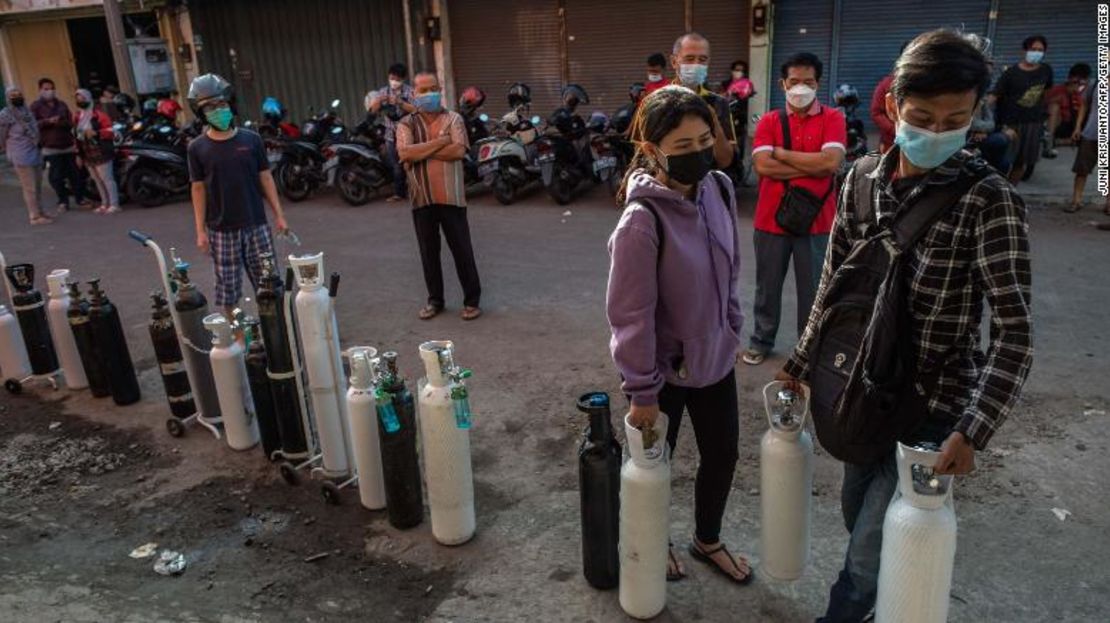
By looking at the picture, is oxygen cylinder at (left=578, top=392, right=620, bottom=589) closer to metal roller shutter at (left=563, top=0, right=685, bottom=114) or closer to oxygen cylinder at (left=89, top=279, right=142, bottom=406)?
oxygen cylinder at (left=89, top=279, right=142, bottom=406)

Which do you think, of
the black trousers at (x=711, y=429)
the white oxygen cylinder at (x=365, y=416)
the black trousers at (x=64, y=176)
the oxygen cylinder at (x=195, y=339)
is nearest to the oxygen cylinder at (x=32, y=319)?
the oxygen cylinder at (x=195, y=339)

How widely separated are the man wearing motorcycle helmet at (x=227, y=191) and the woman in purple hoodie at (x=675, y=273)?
291 centimetres

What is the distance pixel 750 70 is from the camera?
458 inches

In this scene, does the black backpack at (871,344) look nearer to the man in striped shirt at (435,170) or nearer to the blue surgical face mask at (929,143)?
the blue surgical face mask at (929,143)

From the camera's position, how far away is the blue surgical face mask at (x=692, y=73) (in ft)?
14.8

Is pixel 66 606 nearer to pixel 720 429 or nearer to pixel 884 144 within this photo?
pixel 720 429

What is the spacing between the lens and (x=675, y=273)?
2.36 meters

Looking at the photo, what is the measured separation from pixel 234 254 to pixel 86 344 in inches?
37.2

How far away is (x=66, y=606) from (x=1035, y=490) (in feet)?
12.4

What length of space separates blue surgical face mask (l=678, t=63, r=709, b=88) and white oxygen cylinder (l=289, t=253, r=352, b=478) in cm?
230

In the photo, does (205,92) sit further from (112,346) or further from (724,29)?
(724,29)

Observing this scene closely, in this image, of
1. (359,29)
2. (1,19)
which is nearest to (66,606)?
(359,29)

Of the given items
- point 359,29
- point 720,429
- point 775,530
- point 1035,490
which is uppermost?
point 359,29

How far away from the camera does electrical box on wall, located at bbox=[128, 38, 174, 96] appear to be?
42.9 ft
